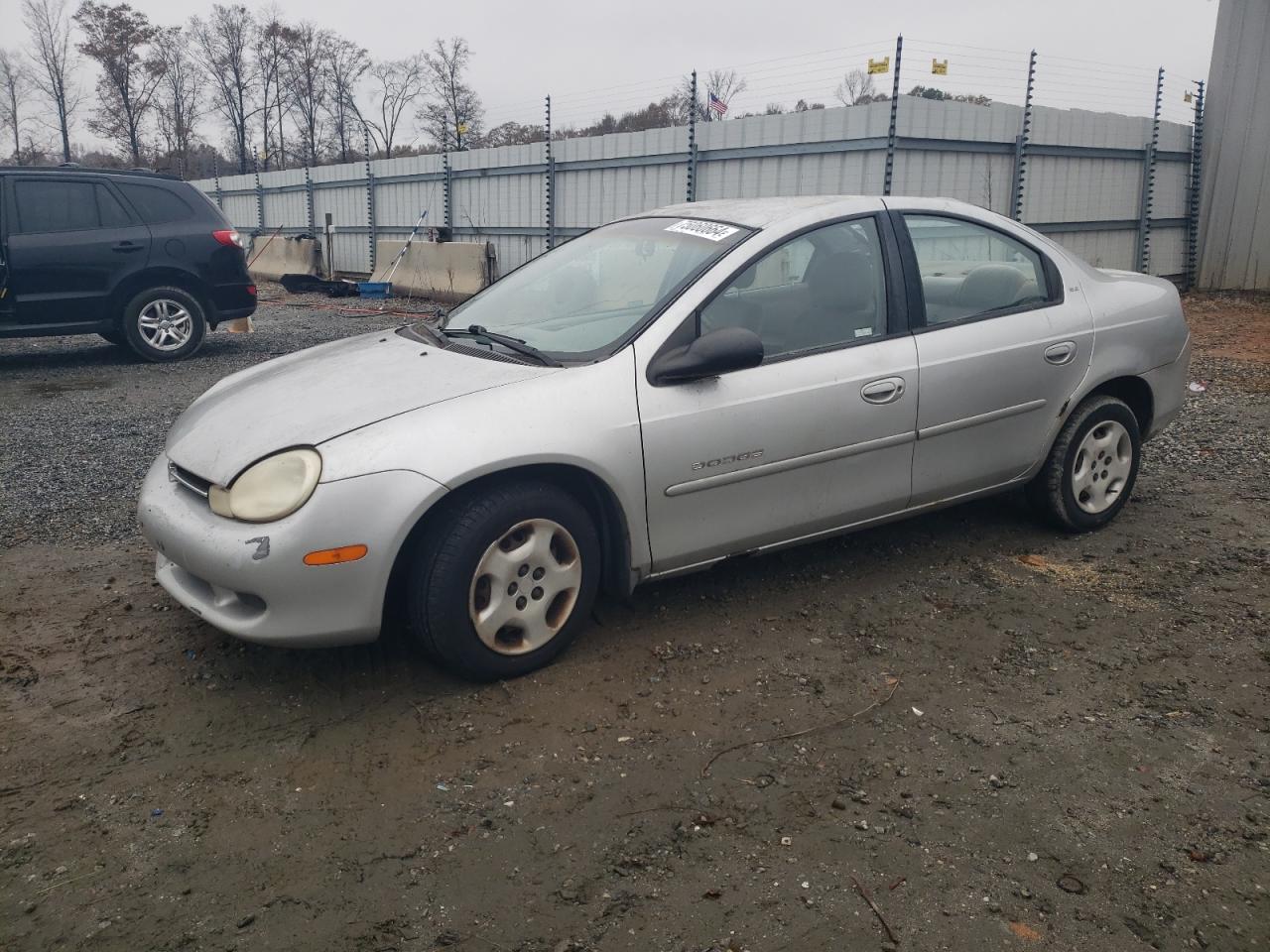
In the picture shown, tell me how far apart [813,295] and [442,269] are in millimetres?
13684

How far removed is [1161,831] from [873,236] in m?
2.41

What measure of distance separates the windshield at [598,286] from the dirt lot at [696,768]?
43.5 inches

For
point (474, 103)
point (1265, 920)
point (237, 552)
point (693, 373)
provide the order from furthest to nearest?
1. point (474, 103)
2. point (693, 373)
3. point (237, 552)
4. point (1265, 920)

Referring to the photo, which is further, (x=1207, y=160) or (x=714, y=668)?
(x=1207, y=160)

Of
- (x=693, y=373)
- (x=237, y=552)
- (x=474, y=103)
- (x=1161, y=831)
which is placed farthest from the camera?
(x=474, y=103)

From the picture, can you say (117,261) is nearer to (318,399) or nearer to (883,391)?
(318,399)

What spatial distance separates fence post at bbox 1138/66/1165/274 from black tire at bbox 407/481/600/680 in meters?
14.6

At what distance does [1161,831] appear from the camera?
8.36 ft

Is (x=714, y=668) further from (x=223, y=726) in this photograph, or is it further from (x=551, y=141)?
(x=551, y=141)

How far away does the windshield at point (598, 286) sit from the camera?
12.0 ft

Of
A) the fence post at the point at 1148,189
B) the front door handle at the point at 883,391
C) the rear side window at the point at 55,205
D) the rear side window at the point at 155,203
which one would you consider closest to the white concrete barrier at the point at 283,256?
the rear side window at the point at 155,203

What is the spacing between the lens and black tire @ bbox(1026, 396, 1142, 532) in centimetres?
451

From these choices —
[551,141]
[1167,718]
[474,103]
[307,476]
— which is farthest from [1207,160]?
[474,103]

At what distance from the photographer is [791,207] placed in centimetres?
400
